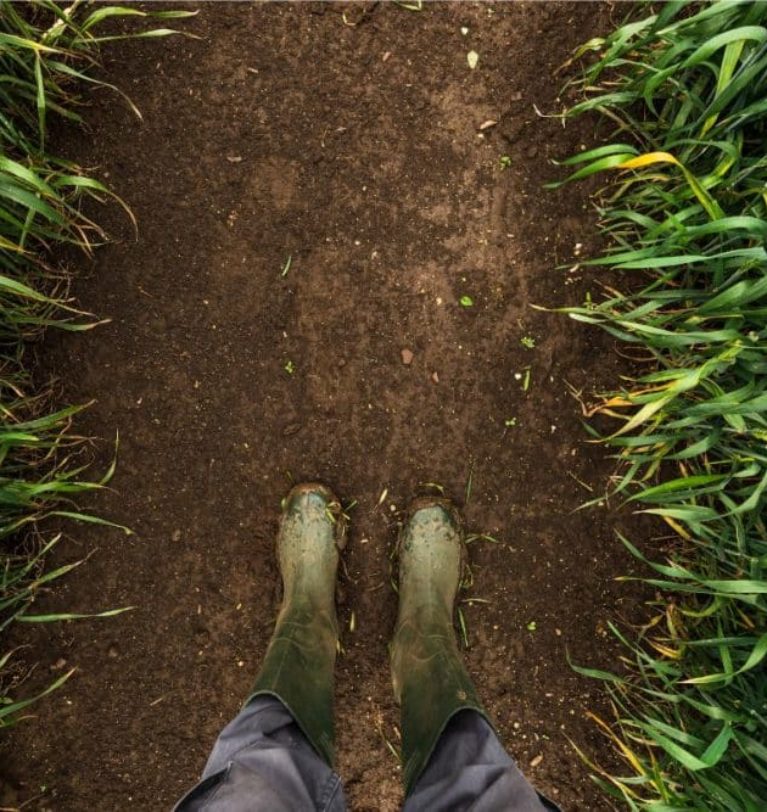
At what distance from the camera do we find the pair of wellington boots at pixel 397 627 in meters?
1.20

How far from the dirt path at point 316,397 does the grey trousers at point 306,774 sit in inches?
17.7

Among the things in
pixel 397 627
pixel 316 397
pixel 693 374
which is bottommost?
pixel 397 627

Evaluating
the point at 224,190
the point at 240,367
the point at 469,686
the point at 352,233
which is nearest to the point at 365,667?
the point at 469,686

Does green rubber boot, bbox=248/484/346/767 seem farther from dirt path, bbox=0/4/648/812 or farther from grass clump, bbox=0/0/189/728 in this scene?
grass clump, bbox=0/0/189/728

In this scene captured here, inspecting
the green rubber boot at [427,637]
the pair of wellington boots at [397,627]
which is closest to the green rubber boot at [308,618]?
the pair of wellington boots at [397,627]

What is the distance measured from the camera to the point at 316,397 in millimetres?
1585

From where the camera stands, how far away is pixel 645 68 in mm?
1374

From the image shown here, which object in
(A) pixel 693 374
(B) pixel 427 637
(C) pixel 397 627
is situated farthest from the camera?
(C) pixel 397 627

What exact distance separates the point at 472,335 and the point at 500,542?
22.6 inches

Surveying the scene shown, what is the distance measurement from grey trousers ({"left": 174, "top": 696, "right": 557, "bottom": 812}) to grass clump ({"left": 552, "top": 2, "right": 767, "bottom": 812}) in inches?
21.0

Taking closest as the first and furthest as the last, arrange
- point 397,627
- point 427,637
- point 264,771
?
point 264,771, point 427,637, point 397,627

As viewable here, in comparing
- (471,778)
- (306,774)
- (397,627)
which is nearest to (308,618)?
(397,627)

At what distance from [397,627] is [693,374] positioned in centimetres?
95

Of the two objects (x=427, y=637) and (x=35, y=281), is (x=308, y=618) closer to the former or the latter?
(x=427, y=637)
